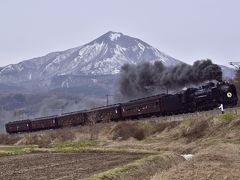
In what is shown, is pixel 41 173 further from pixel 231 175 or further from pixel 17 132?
pixel 17 132

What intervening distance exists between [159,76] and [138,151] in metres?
44.8

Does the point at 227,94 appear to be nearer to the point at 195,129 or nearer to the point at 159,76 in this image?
the point at 195,129

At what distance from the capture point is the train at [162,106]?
6081 centimetres

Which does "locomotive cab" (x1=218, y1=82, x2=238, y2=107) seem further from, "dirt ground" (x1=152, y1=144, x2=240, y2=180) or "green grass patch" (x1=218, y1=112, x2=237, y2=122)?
"dirt ground" (x1=152, y1=144, x2=240, y2=180)

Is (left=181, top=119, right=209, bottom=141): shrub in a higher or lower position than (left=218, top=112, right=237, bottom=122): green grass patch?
lower

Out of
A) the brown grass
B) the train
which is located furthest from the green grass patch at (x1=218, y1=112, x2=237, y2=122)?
the brown grass

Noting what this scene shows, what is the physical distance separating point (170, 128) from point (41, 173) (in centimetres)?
3917

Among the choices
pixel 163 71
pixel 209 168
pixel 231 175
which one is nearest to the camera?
pixel 231 175

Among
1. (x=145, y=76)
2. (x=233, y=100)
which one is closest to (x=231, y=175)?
(x=233, y=100)

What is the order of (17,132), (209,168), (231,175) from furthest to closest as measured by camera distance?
(17,132), (209,168), (231,175)

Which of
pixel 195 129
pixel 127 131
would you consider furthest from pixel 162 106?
pixel 195 129

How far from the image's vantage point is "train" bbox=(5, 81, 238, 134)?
200ft

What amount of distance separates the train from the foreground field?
2482 millimetres

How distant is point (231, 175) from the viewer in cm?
1948
